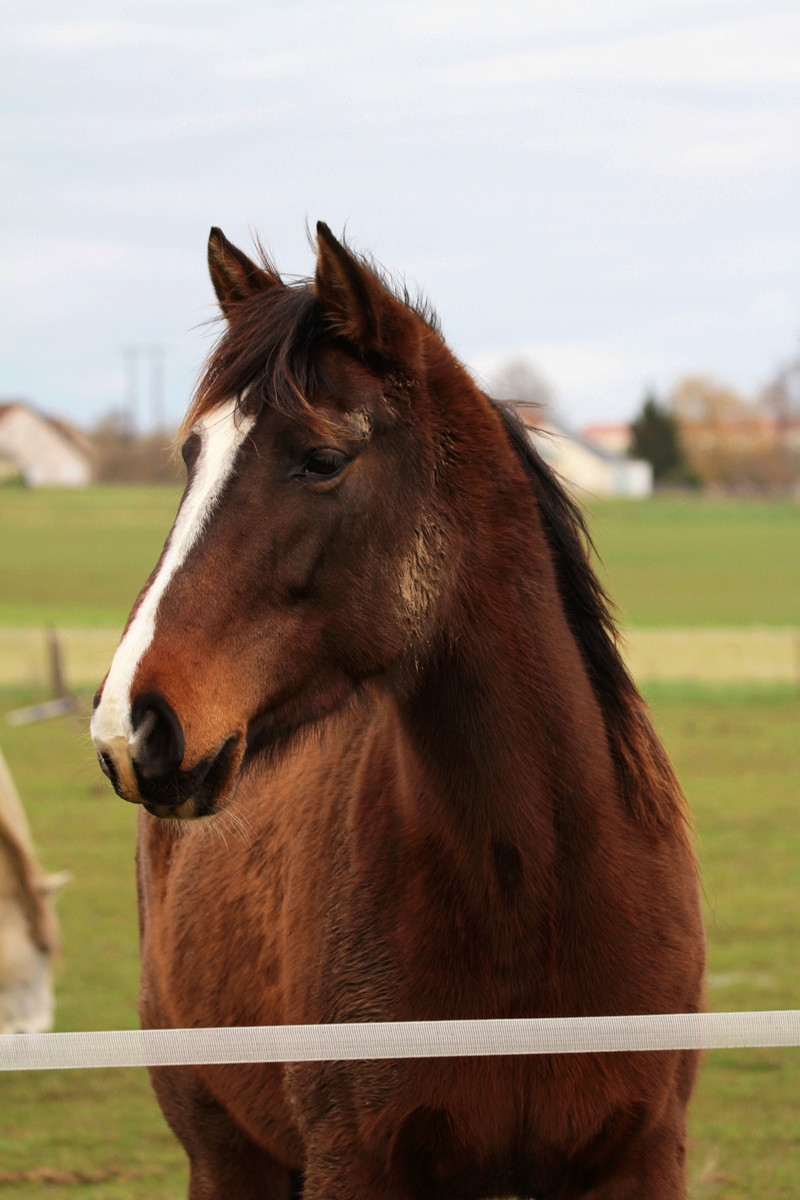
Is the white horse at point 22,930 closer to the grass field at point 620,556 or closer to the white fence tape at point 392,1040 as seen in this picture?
the white fence tape at point 392,1040

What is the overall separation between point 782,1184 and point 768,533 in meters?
51.4

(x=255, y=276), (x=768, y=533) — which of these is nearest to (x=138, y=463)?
(x=768, y=533)

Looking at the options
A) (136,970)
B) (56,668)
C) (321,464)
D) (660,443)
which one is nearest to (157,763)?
(321,464)

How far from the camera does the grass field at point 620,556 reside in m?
30.5

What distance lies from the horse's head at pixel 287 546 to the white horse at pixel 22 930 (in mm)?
4202

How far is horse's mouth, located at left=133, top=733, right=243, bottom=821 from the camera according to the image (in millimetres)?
1901

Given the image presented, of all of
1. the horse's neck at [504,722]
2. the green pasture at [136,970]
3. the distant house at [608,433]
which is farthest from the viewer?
the distant house at [608,433]

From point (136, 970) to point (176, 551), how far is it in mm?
5452

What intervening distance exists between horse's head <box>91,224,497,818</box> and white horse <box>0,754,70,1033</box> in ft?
13.8

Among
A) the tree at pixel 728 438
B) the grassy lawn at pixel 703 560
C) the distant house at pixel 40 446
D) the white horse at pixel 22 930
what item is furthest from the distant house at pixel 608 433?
the white horse at pixel 22 930

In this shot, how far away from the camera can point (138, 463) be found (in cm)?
6675

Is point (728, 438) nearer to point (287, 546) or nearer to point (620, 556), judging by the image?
point (620, 556)

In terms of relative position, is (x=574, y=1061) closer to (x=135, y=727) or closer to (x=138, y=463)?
(x=135, y=727)

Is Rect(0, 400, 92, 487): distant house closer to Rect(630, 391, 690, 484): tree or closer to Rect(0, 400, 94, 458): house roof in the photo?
Rect(0, 400, 94, 458): house roof
